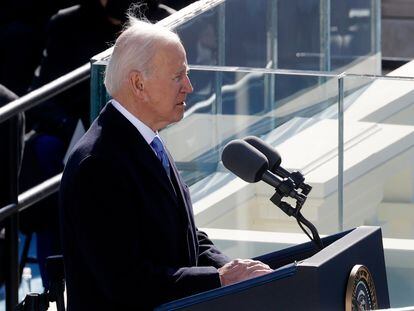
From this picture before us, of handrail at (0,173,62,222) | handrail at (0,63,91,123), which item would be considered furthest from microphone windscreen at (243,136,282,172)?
handrail at (0,173,62,222)

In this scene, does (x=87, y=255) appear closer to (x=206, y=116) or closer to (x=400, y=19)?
(x=206, y=116)

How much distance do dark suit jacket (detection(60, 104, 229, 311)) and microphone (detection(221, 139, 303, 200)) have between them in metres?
0.22

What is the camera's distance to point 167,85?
392 cm

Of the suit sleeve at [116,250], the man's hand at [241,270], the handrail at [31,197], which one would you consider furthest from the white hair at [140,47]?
the handrail at [31,197]

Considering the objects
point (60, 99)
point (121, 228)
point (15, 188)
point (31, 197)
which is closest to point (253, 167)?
point (121, 228)

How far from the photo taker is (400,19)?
1031 cm

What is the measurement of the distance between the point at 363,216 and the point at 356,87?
1.87 feet

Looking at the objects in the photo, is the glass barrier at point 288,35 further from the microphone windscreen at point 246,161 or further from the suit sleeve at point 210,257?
the microphone windscreen at point 246,161

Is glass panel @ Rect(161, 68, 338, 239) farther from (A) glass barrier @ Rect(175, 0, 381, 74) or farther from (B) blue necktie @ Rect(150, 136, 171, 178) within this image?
(B) blue necktie @ Rect(150, 136, 171, 178)

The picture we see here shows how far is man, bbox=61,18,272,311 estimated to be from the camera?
3.74m

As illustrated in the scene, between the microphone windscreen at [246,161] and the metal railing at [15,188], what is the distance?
7.99ft

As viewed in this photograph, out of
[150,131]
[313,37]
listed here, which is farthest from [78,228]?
[313,37]

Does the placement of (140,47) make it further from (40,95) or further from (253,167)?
(40,95)

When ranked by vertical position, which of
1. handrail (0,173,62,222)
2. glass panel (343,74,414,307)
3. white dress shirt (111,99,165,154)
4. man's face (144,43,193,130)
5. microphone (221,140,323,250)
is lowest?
handrail (0,173,62,222)
